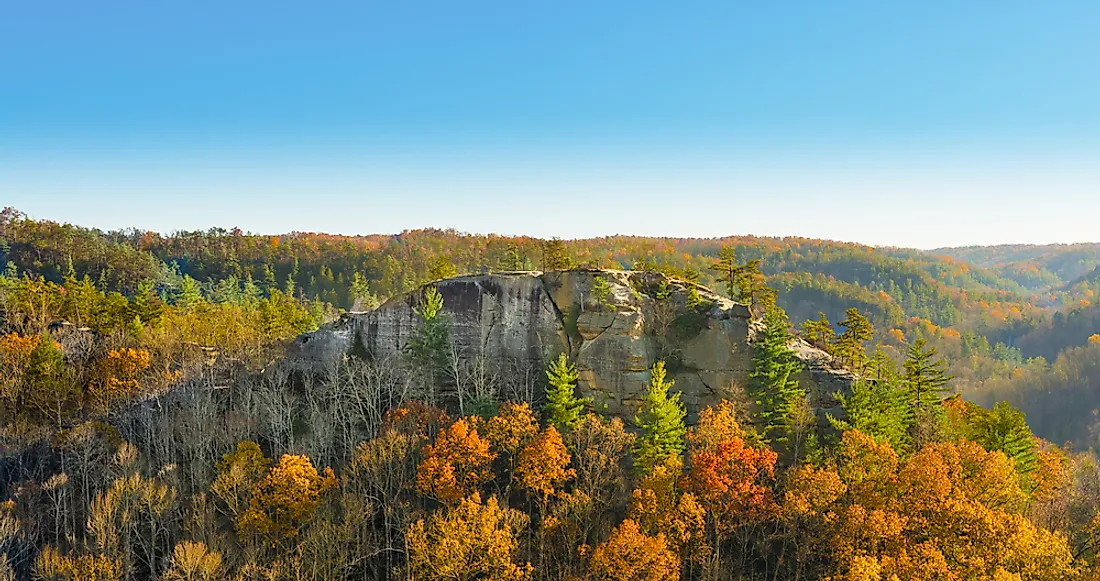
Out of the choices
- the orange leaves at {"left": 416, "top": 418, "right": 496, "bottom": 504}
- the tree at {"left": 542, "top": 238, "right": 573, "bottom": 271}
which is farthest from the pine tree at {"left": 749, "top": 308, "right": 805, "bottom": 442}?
the orange leaves at {"left": 416, "top": 418, "right": 496, "bottom": 504}

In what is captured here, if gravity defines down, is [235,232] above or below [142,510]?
above

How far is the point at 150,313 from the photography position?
198 ft

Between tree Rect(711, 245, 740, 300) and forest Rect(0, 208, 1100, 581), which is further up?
tree Rect(711, 245, 740, 300)

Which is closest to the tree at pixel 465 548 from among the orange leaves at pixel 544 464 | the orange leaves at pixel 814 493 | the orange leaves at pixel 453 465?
the orange leaves at pixel 453 465

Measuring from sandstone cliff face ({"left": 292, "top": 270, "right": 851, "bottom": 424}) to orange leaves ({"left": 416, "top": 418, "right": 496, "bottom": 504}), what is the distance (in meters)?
11.2

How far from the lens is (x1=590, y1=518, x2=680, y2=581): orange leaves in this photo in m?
31.0

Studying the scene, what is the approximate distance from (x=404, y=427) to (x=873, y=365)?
34109 millimetres

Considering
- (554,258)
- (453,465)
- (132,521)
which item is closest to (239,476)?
(132,521)

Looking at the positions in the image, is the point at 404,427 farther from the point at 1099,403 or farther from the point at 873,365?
the point at 1099,403

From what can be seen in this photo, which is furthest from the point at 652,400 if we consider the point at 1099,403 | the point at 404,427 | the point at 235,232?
the point at 235,232

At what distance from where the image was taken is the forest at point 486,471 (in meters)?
32.3

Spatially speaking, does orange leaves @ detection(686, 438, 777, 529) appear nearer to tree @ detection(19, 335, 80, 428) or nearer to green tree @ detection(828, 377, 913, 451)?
green tree @ detection(828, 377, 913, 451)

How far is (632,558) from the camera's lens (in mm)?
31172

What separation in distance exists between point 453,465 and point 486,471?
2.06 meters
